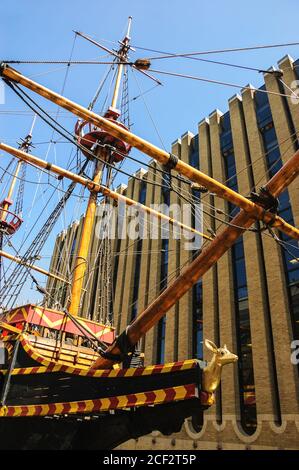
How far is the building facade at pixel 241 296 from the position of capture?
47.2 feet

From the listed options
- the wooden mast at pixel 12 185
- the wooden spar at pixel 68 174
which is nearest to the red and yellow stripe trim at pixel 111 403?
the wooden spar at pixel 68 174

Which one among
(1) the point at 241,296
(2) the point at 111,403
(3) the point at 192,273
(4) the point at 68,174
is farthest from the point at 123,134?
(1) the point at 241,296

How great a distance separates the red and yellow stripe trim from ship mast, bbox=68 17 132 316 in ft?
18.3

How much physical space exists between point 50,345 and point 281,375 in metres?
10.3

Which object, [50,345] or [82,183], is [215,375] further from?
[82,183]

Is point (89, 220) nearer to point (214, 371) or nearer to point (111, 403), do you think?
point (111, 403)

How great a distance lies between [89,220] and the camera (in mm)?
15086

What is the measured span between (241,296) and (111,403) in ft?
42.6

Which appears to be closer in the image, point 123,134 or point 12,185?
point 123,134

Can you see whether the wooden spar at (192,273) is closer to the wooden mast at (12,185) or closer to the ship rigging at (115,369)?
the ship rigging at (115,369)

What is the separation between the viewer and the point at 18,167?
104 ft

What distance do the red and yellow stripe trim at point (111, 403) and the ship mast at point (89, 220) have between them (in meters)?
5.58
